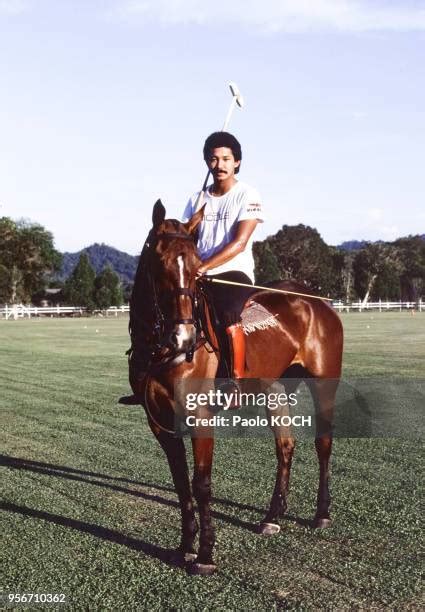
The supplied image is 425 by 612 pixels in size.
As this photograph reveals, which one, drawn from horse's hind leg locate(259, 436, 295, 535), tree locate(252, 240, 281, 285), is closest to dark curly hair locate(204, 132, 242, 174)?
horse's hind leg locate(259, 436, 295, 535)

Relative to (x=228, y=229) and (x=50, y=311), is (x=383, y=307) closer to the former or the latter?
(x=50, y=311)

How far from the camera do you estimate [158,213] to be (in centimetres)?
545

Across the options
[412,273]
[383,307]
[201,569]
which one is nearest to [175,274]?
[201,569]

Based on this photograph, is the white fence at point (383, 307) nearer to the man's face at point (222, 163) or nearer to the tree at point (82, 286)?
the tree at point (82, 286)

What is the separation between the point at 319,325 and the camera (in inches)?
288

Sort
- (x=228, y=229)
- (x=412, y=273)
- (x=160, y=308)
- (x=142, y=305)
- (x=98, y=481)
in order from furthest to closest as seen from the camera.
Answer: (x=412, y=273)
(x=98, y=481)
(x=228, y=229)
(x=142, y=305)
(x=160, y=308)

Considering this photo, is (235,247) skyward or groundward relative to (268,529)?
skyward

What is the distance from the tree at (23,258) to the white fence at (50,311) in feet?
24.0

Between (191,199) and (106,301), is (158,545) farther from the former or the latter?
(106,301)

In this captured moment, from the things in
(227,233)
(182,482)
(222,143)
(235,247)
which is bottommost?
(182,482)

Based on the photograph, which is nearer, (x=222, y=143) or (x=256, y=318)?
(x=222, y=143)

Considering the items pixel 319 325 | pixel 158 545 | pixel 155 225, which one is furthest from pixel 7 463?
pixel 155 225

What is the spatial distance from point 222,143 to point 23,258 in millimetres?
101293

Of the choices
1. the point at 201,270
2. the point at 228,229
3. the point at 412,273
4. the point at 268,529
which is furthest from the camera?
the point at 412,273
